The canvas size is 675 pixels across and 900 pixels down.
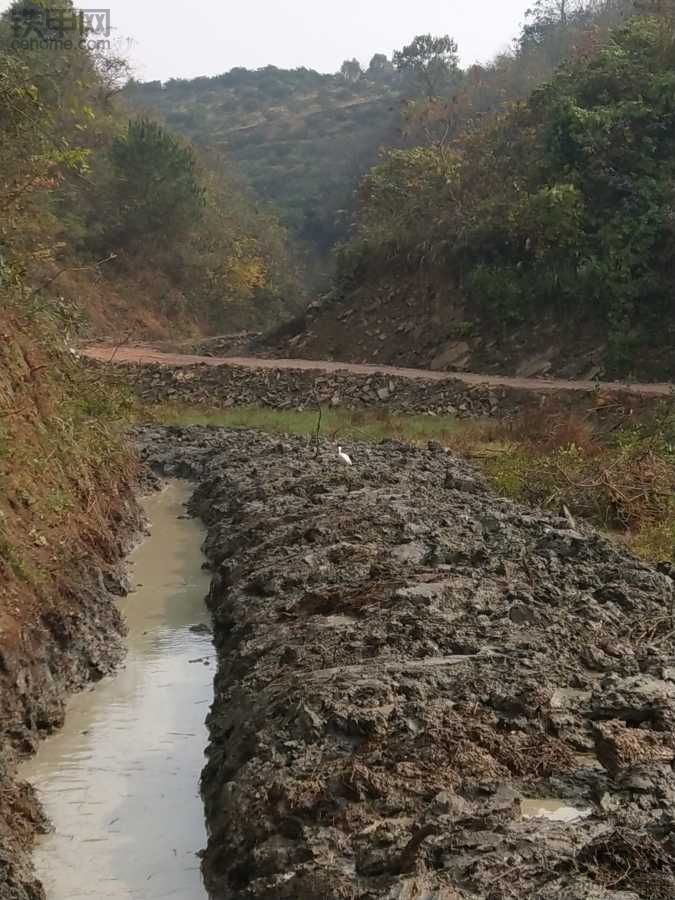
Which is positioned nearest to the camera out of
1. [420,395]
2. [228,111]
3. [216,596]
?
[216,596]

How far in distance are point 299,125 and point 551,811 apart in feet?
263

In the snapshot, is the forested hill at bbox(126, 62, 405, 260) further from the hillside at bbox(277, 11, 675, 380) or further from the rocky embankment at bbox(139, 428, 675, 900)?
the rocky embankment at bbox(139, 428, 675, 900)

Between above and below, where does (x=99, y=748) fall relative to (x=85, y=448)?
below

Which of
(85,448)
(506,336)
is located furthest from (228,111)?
(85,448)

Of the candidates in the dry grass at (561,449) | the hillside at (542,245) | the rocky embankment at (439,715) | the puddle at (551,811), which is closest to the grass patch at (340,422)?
the dry grass at (561,449)

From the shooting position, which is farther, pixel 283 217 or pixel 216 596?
pixel 283 217

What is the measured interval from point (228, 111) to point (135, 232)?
55.0 meters

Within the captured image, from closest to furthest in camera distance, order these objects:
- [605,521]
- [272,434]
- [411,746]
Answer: [411,746] → [605,521] → [272,434]

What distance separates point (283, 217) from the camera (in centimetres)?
5744

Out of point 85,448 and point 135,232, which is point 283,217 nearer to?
point 135,232

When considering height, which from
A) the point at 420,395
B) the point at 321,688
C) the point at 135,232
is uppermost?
the point at 135,232

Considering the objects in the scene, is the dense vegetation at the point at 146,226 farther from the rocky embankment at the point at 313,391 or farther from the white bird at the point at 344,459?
the white bird at the point at 344,459

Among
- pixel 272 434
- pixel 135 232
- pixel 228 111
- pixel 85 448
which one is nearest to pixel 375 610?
pixel 85 448

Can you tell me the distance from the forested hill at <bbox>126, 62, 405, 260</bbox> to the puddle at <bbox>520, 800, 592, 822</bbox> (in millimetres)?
52754
